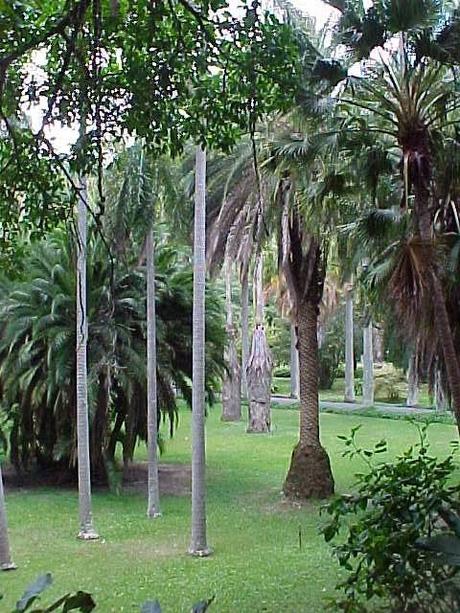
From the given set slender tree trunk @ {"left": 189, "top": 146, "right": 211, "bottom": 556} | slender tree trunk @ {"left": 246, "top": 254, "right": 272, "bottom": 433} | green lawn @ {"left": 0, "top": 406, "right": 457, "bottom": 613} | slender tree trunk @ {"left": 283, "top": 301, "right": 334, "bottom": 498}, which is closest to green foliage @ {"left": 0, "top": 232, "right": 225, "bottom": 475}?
green lawn @ {"left": 0, "top": 406, "right": 457, "bottom": 613}

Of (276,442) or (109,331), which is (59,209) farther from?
(276,442)

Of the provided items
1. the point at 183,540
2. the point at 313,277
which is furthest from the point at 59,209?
the point at 313,277

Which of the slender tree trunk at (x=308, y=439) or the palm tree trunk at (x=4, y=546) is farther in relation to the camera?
the slender tree trunk at (x=308, y=439)

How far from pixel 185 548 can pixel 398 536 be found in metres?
7.77

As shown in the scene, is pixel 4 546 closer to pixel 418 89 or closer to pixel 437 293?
pixel 437 293

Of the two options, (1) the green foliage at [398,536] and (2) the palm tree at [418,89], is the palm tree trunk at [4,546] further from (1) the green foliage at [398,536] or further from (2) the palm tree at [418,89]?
(1) the green foliage at [398,536]

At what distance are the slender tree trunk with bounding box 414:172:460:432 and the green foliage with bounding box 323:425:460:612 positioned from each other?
4464 mm

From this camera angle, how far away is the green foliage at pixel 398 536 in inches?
127

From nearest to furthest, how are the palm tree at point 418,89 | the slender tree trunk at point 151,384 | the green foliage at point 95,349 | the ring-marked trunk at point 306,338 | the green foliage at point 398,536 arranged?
the green foliage at point 398,536
the palm tree at point 418,89
the slender tree trunk at point 151,384
the ring-marked trunk at point 306,338
the green foliage at point 95,349

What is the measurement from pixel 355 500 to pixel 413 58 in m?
5.55

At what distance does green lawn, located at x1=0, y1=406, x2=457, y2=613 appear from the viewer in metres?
8.21

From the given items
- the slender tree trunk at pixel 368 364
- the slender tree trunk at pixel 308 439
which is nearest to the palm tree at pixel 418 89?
the slender tree trunk at pixel 308 439

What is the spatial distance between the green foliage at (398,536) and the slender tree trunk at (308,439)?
1013 cm

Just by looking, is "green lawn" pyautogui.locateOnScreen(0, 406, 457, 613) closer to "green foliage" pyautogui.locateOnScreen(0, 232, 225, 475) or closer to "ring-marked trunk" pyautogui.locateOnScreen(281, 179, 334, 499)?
"ring-marked trunk" pyautogui.locateOnScreen(281, 179, 334, 499)
